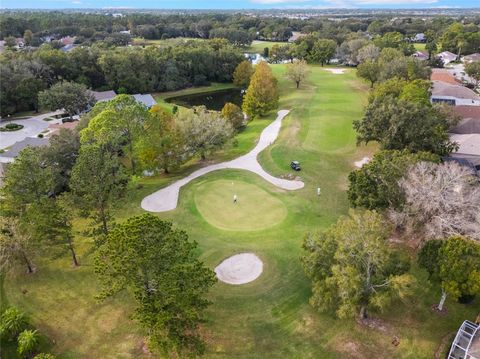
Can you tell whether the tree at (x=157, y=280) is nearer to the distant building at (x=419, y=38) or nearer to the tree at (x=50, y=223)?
the tree at (x=50, y=223)

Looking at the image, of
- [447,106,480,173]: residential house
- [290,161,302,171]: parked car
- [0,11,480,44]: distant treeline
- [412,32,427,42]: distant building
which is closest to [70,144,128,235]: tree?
[290,161,302,171]: parked car

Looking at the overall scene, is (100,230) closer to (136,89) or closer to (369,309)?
(369,309)

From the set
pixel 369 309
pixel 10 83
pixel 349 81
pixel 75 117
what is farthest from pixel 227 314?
pixel 349 81

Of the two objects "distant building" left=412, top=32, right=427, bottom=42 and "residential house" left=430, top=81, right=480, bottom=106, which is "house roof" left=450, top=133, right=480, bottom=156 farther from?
"distant building" left=412, top=32, right=427, bottom=42

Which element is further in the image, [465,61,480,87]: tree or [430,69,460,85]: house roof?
[430,69,460,85]: house roof

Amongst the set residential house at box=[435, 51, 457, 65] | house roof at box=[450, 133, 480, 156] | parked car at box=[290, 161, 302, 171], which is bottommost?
parked car at box=[290, 161, 302, 171]

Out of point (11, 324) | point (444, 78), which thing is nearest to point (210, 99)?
point (444, 78)

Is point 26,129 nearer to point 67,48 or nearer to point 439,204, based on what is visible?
point 439,204
